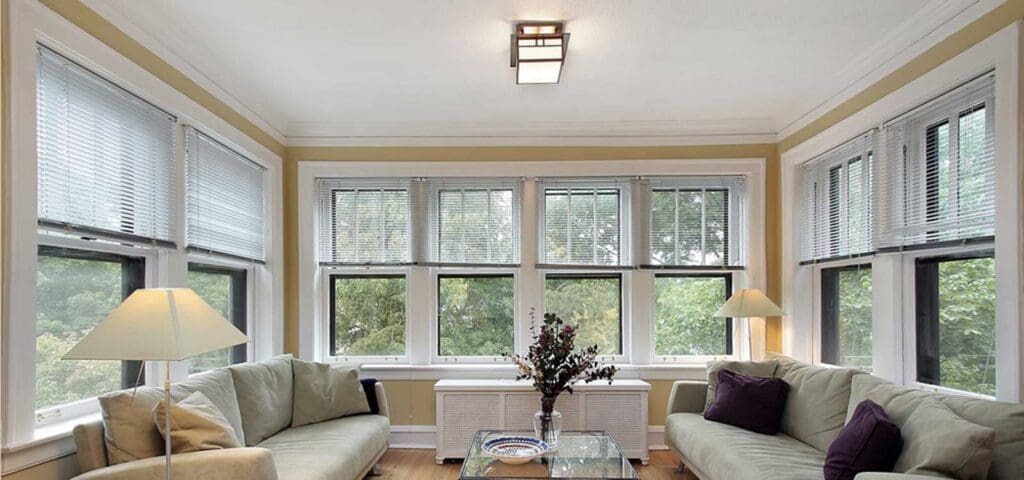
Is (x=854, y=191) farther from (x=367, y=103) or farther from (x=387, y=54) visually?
(x=367, y=103)

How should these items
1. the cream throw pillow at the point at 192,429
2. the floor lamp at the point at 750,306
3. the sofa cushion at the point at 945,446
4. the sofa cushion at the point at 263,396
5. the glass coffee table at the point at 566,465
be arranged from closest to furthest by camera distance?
the sofa cushion at the point at 945,446 → the cream throw pillow at the point at 192,429 → the glass coffee table at the point at 566,465 → the sofa cushion at the point at 263,396 → the floor lamp at the point at 750,306

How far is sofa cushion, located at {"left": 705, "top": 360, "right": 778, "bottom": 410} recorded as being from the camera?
4.20 m

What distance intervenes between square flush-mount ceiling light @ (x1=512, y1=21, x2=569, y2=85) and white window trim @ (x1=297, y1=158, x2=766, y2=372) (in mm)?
1466

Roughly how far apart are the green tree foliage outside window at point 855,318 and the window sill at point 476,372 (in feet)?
3.62

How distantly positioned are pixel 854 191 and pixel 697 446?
6.03ft

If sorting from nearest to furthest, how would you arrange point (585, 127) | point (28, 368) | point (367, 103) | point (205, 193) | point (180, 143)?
point (28, 368)
point (180, 143)
point (205, 193)
point (367, 103)
point (585, 127)

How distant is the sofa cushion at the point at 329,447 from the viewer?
3055 millimetres

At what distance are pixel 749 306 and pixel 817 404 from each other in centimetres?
104

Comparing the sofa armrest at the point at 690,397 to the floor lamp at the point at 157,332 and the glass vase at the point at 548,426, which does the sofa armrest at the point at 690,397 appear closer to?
the glass vase at the point at 548,426

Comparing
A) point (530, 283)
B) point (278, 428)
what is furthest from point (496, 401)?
point (278, 428)

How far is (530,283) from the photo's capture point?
5105 mm

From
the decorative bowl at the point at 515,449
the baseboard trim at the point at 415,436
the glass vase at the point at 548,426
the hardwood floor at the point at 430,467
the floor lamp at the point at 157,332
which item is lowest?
the hardwood floor at the point at 430,467

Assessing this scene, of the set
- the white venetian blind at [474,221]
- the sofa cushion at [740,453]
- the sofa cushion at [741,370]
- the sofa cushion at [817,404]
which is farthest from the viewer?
the white venetian blind at [474,221]

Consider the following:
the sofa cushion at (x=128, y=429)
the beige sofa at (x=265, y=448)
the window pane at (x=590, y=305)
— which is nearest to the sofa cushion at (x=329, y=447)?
the beige sofa at (x=265, y=448)
